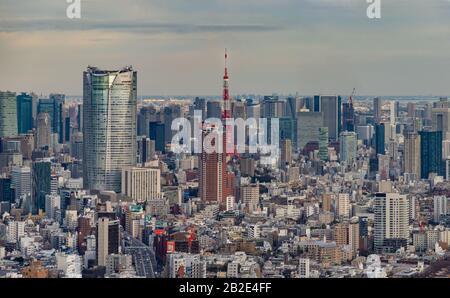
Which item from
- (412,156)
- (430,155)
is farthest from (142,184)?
(430,155)

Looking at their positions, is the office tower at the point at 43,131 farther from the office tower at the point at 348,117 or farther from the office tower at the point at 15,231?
the office tower at the point at 348,117

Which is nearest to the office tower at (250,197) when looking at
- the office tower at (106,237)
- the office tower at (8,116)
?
the office tower at (106,237)

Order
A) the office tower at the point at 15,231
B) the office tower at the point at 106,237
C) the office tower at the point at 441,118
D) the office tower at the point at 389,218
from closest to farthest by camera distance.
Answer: the office tower at the point at 106,237 < the office tower at the point at 15,231 < the office tower at the point at 389,218 < the office tower at the point at 441,118

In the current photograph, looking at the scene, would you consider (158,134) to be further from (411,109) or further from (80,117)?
(411,109)

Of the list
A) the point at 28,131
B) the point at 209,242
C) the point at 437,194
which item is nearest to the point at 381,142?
the point at 437,194

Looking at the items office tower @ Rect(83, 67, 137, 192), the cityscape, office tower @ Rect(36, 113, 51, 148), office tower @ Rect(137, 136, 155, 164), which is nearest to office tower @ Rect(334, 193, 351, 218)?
the cityscape

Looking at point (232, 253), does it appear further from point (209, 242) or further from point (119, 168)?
point (119, 168)

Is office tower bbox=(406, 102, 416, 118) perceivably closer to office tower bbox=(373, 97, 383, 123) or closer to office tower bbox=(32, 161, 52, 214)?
office tower bbox=(373, 97, 383, 123)
